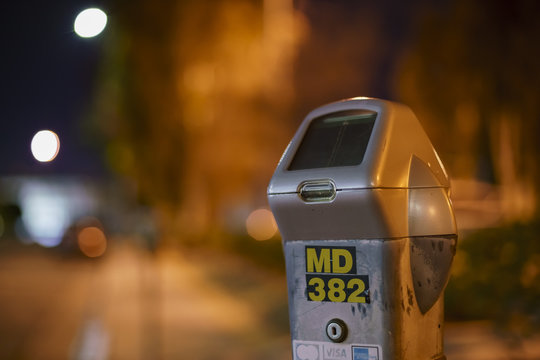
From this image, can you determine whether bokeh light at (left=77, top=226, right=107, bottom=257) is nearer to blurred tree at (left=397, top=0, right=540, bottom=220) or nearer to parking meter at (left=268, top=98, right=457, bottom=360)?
blurred tree at (left=397, top=0, right=540, bottom=220)

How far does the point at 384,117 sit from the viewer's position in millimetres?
3043

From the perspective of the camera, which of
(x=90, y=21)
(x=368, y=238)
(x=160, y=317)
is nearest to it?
(x=368, y=238)

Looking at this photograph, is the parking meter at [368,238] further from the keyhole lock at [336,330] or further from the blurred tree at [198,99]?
the blurred tree at [198,99]

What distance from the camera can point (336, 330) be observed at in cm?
298

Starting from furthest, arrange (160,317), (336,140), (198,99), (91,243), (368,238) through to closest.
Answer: (91,243)
(198,99)
(160,317)
(336,140)
(368,238)

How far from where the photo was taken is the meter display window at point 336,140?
3080 mm

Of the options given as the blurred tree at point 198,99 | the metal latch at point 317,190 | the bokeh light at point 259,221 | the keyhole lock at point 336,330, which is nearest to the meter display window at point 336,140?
the metal latch at point 317,190

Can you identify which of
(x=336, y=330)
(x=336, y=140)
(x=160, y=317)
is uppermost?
(x=336, y=140)

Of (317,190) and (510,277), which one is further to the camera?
(510,277)

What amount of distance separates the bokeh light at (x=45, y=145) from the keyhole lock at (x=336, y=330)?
472 centimetres

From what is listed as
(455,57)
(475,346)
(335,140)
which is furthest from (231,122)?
(335,140)

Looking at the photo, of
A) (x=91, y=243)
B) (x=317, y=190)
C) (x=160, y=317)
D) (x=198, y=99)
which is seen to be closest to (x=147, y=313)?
(x=160, y=317)

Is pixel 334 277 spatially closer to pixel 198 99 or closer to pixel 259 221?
pixel 198 99

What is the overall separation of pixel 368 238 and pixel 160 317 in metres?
7.88
